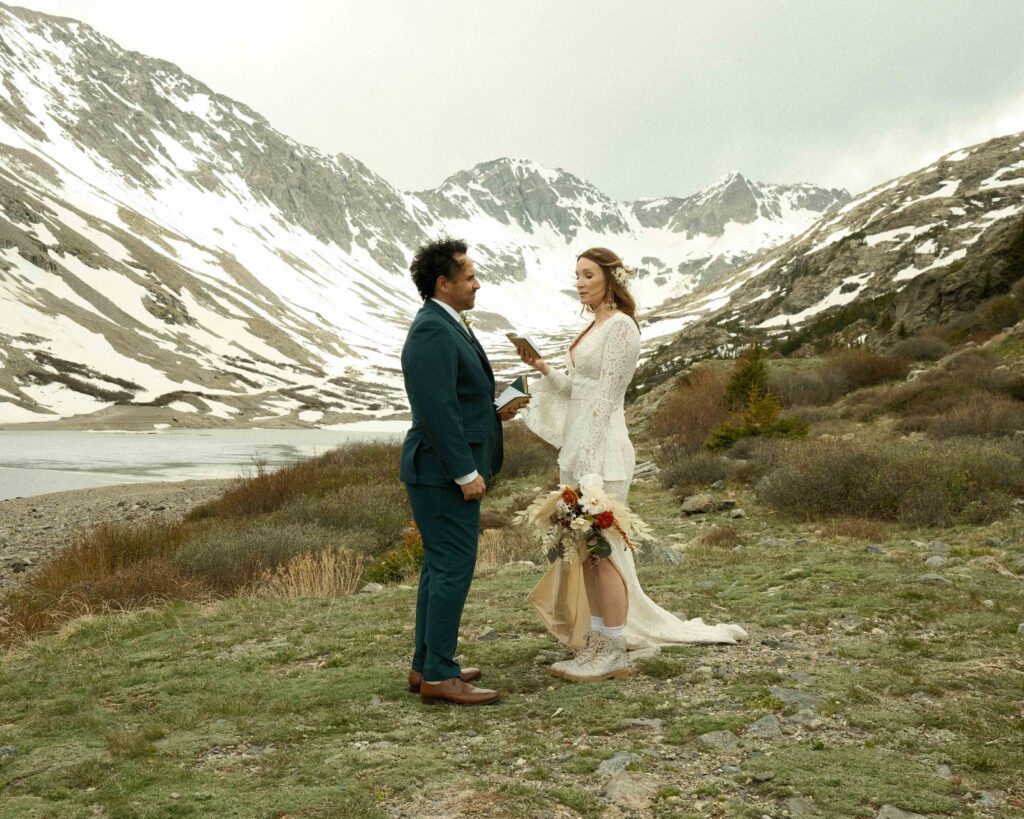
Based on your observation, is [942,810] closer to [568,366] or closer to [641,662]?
[641,662]

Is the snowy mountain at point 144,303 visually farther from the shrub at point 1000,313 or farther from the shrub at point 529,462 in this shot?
the shrub at point 1000,313

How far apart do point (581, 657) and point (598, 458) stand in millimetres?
1172

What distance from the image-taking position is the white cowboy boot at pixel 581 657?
478cm

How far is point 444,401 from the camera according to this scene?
4234 millimetres

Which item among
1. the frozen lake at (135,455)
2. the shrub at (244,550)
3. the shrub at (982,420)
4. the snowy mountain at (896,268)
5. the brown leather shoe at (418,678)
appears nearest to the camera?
the brown leather shoe at (418,678)

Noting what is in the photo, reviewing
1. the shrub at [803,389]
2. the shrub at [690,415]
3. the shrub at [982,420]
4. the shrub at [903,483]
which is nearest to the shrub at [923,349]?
the shrub at [803,389]

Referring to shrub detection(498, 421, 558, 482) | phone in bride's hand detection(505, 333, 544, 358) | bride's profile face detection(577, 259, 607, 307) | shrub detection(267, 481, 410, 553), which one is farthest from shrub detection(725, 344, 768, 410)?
phone in bride's hand detection(505, 333, 544, 358)

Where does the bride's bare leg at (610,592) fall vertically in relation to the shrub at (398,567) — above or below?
above

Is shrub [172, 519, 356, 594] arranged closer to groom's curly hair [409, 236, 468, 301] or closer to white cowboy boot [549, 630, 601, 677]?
white cowboy boot [549, 630, 601, 677]

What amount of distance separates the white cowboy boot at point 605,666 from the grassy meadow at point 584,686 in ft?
0.39

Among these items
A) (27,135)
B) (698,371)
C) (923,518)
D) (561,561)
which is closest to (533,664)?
(561,561)

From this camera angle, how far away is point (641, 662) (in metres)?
4.90

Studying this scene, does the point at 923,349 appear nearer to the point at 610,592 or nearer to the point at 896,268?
the point at 610,592

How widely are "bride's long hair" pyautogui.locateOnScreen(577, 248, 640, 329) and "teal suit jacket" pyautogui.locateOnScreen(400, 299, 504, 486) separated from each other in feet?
3.20
